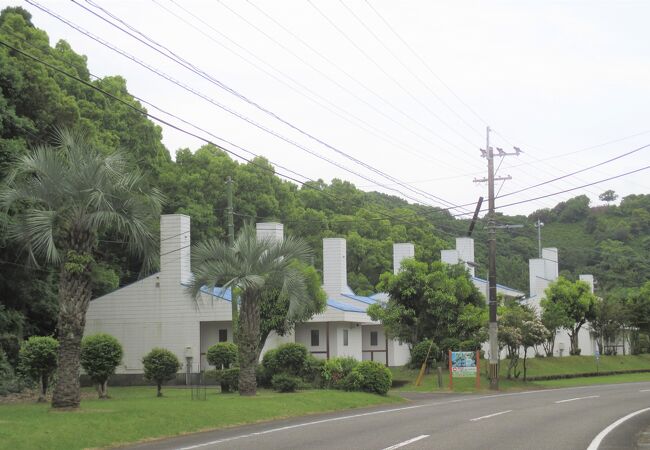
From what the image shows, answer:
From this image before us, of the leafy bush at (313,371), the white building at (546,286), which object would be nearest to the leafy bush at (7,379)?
the leafy bush at (313,371)

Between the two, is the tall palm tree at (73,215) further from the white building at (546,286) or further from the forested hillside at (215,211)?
the white building at (546,286)

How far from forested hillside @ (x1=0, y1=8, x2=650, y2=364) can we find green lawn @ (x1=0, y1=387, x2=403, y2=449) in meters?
7.06

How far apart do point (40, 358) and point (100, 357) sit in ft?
7.94

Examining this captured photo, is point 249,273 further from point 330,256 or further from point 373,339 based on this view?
point 373,339

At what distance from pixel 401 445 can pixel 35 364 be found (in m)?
15.1

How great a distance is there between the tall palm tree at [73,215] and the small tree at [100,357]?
23.1ft

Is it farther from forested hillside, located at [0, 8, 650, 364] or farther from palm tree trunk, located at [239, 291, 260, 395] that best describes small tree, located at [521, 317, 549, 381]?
palm tree trunk, located at [239, 291, 260, 395]

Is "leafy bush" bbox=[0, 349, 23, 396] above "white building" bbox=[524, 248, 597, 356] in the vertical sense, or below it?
below

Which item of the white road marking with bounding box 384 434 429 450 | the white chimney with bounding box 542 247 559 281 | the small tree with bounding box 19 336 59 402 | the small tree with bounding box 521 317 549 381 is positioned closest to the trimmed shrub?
the small tree with bounding box 19 336 59 402

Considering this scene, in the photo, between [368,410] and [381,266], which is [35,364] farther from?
[381,266]

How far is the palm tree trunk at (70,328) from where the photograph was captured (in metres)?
20.6

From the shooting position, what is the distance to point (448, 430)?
17.8 meters

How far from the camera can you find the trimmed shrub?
31.0 meters

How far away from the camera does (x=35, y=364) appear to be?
2608 centimetres
